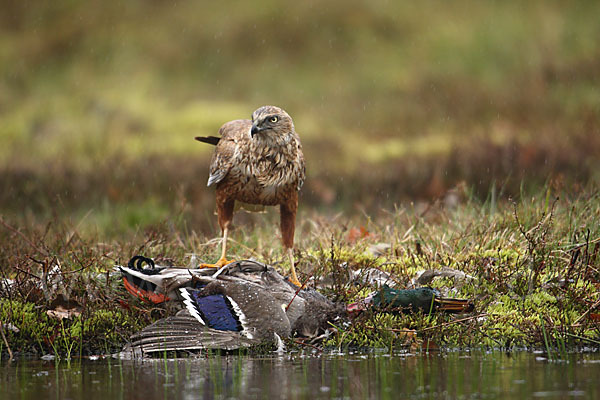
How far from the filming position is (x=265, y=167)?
6.86m

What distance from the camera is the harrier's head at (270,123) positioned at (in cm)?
677

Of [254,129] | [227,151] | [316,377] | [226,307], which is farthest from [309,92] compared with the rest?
[316,377]

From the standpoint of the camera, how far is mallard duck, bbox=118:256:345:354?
5.71 m

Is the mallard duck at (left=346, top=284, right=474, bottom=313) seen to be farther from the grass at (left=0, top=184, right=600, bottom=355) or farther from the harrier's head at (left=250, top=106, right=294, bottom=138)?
the harrier's head at (left=250, top=106, right=294, bottom=138)

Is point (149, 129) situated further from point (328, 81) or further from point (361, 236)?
point (361, 236)

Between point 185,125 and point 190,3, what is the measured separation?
25.0ft

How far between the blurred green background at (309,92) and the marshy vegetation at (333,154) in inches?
2.5

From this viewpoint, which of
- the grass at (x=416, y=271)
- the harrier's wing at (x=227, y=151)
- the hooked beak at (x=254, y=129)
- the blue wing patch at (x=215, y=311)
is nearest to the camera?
the blue wing patch at (x=215, y=311)

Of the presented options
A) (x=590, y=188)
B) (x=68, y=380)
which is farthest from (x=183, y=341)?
(x=590, y=188)

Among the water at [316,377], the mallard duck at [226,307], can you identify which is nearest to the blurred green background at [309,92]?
the mallard duck at [226,307]

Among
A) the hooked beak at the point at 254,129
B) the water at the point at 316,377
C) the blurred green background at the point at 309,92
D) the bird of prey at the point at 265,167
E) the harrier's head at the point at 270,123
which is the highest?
the blurred green background at the point at 309,92

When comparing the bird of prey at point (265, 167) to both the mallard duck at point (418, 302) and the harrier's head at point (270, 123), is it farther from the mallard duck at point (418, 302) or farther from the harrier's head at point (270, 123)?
the mallard duck at point (418, 302)

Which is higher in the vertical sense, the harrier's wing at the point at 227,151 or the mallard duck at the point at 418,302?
the harrier's wing at the point at 227,151

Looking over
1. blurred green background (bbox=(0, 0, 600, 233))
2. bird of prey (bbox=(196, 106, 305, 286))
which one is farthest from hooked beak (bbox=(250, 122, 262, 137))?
blurred green background (bbox=(0, 0, 600, 233))
